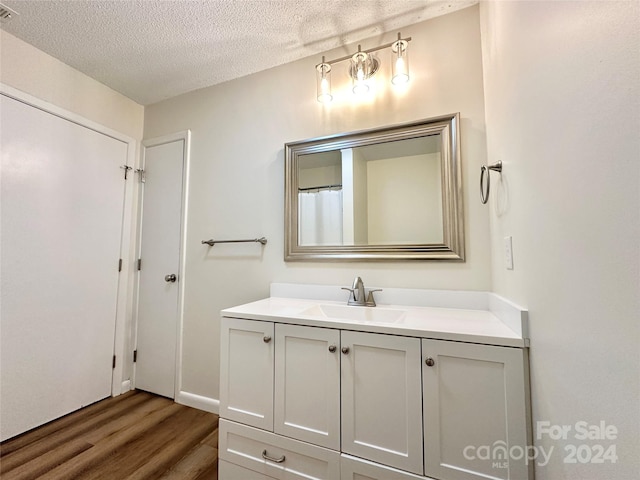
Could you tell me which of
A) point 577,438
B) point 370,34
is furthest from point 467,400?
point 370,34

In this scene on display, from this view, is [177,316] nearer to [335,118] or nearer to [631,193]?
[335,118]

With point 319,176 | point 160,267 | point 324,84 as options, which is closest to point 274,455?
point 319,176

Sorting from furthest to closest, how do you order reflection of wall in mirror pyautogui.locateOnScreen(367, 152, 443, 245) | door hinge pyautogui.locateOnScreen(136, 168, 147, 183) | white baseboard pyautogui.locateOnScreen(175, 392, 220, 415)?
door hinge pyautogui.locateOnScreen(136, 168, 147, 183) < white baseboard pyautogui.locateOnScreen(175, 392, 220, 415) < reflection of wall in mirror pyautogui.locateOnScreen(367, 152, 443, 245)

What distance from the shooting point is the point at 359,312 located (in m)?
1.49

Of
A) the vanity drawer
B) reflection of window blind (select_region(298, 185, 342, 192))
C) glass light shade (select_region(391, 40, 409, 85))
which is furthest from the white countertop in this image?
glass light shade (select_region(391, 40, 409, 85))

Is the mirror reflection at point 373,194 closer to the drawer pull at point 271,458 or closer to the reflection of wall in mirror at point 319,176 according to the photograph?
the reflection of wall in mirror at point 319,176

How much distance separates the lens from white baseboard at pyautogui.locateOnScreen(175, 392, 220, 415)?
2002 millimetres

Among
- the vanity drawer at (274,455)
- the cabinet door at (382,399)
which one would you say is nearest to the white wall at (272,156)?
the cabinet door at (382,399)

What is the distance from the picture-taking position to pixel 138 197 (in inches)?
97.0

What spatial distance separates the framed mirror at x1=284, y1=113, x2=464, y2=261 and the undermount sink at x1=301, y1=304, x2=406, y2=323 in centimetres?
31

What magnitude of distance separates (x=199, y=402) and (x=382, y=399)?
1.62m

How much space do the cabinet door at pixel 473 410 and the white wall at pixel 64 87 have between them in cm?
283

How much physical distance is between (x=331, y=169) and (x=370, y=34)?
873 millimetres

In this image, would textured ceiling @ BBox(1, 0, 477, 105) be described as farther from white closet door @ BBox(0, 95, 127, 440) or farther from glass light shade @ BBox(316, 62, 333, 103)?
white closet door @ BBox(0, 95, 127, 440)
